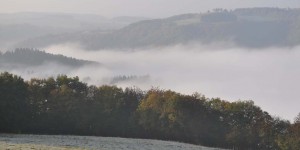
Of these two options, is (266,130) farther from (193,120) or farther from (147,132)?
(147,132)

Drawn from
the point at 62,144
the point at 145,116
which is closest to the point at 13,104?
the point at 145,116

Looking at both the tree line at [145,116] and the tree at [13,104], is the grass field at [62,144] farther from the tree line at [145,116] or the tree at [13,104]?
the tree line at [145,116]

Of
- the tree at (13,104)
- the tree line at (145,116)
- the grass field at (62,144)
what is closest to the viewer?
the grass field at (62,144)

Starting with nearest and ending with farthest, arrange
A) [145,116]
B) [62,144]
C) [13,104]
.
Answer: [62,144], [13,104], [145,116]

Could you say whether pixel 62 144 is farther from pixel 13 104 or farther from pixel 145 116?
pixel 145 116

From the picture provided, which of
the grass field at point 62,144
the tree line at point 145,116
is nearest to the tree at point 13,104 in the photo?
the tree line at point 145,116

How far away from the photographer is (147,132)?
128625mm

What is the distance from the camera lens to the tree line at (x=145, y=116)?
119312 mm

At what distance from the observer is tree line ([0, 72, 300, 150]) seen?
4697 inches

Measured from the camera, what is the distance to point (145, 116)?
12888 cm

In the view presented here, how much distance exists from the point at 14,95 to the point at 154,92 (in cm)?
4348

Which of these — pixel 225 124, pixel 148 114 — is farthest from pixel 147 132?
pixel 225 124

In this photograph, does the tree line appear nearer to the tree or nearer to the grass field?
the tree

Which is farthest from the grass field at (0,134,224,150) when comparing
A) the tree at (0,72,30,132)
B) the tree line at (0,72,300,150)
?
the tree line at (0,72,300,150)
